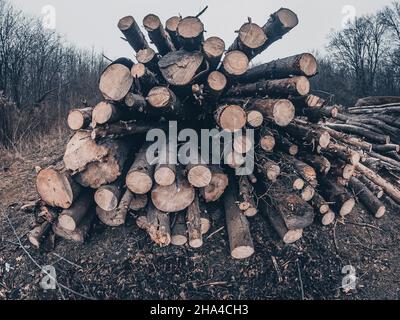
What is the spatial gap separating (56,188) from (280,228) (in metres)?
2.45

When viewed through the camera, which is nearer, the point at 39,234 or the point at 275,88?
the point at 39,234

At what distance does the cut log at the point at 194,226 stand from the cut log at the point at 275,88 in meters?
1.68

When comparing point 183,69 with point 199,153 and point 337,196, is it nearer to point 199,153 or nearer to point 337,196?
point 199,153

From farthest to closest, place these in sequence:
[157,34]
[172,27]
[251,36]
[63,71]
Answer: [63,71]
[172,27]
[157,34]
[251,36]

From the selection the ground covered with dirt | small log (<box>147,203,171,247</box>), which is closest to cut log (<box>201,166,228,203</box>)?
the ground covered with dirt

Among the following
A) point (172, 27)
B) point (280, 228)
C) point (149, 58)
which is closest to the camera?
point (280, 228)

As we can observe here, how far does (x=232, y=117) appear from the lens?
3787 mm

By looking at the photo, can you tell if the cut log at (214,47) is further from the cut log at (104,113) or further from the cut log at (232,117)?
the cut log at (104,113)

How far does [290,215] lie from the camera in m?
3.75

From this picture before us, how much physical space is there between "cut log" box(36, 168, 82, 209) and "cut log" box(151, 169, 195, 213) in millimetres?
887

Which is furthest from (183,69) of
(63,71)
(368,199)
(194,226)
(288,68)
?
(63,71)

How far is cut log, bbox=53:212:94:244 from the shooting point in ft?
12.6

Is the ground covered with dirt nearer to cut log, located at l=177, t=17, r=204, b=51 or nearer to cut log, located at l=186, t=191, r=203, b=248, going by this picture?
cut log, located at l=186, t=191, r=203, b=248
